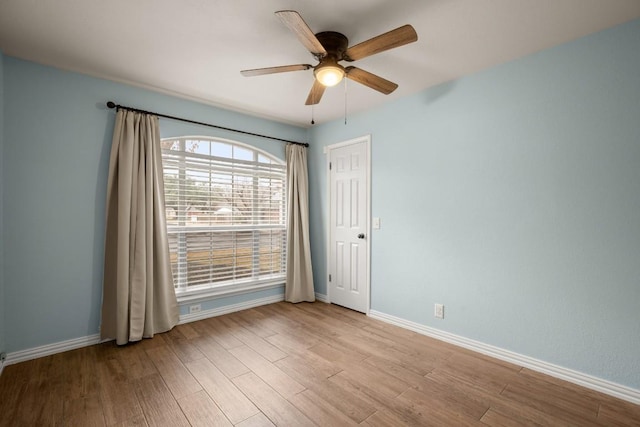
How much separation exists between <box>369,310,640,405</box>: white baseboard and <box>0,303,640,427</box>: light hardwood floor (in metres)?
0.06

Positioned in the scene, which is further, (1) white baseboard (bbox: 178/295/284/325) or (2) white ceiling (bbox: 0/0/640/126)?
(1) white baseboard (bbox: 178/295/284/325)

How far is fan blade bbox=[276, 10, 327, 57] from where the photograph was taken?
1.53 meters

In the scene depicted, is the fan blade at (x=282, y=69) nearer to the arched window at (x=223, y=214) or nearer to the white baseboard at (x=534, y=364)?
the arched window at (x=223, y=214)

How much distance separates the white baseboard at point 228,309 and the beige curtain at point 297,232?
22 centimetres

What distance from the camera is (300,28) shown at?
1650mm

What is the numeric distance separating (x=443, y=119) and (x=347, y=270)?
7.04 ft

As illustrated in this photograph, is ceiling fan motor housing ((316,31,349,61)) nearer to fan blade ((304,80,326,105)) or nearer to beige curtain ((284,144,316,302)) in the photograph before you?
fan blade ((304,80,326,105))

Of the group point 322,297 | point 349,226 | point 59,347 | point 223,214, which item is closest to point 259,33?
point 223,214

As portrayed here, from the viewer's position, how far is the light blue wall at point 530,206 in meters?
2.06

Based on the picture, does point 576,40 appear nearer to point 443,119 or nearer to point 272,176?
point 443,119

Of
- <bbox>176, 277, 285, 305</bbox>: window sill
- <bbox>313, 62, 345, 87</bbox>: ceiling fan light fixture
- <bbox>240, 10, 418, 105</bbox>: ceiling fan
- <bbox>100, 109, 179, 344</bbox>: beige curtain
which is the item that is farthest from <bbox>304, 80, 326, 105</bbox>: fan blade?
<bbox>176, 277, 285, 305</bbox>: window sill

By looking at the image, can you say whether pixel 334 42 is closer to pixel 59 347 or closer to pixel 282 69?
pixel 282 69

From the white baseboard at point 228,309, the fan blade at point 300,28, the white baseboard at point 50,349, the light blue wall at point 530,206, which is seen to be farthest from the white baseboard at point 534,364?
the white baseboard at point 50,349

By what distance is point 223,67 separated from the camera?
2.65 meters
